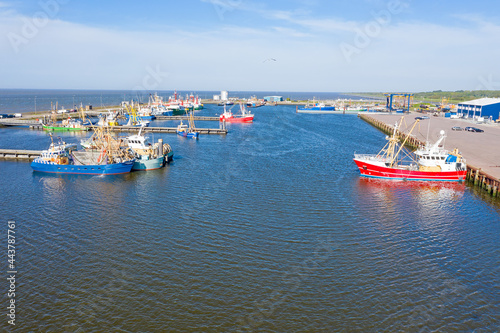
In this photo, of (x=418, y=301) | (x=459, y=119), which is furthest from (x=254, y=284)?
(x=459, y=119)

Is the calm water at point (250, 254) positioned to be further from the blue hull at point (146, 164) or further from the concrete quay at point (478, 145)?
the concrete quay at point (478, 145)

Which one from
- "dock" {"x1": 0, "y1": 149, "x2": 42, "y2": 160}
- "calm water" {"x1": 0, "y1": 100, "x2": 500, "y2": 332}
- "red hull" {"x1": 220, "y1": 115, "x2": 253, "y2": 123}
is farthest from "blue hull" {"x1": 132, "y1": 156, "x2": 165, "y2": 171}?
"red hull" {"x1": 220, "y1": 115, "x2": 253, "y2": 123}

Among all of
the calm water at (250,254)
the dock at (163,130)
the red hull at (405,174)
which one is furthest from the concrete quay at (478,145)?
the dock at (163,130)

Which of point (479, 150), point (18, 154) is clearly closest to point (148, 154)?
point (18, 154)

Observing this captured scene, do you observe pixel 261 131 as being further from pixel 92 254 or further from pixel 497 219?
pixel 92 254

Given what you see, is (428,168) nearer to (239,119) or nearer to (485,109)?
(239,119)
